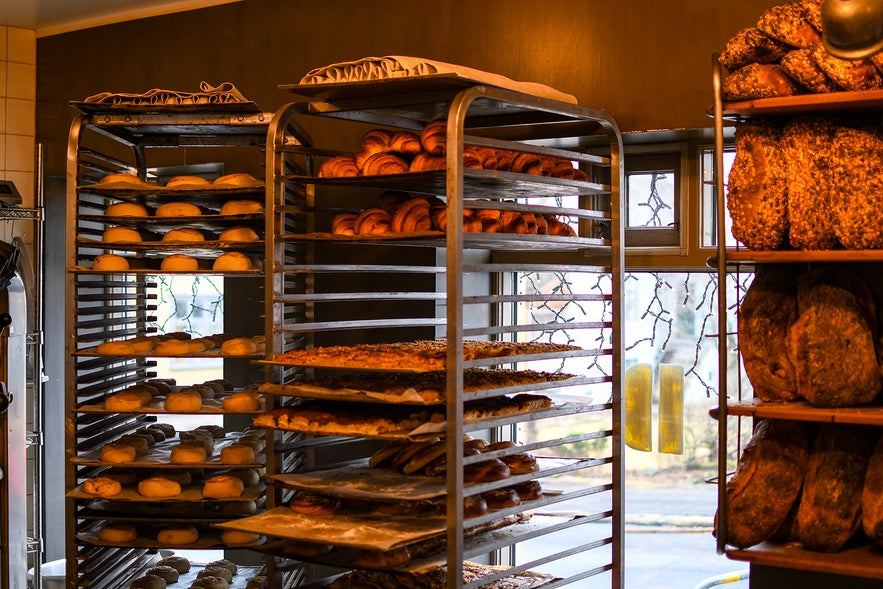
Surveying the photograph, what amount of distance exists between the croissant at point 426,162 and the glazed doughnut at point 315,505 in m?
1.06

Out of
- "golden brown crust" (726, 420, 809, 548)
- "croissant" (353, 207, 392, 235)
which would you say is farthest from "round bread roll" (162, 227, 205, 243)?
"golden brown crust" (726, 420, 809, 548)

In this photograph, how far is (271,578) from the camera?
3160mm

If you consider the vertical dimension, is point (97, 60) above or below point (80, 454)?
above

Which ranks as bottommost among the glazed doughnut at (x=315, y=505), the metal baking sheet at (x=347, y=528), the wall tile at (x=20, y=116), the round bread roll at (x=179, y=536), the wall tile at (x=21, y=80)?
the round bread roll at (x=179, y=536)

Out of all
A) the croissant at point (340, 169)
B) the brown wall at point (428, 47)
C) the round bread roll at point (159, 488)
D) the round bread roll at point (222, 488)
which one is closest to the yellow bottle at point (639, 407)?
the brown wall at point (428, 47)

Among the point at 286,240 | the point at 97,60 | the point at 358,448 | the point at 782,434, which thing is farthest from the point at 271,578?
the point at 97,60

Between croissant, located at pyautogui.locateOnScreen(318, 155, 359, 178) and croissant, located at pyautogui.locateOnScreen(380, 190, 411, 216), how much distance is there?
0.16m

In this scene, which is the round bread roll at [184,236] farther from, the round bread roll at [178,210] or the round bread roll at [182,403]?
the round bread roll at [182,403]

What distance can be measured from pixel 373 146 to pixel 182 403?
1.17 meters

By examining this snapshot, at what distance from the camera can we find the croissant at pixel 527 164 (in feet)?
9.50

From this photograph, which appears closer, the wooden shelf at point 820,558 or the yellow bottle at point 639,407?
the wooden shelf at point 820,558

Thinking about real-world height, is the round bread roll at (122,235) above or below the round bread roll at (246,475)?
above

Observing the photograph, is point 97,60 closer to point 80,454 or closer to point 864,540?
point 80,454

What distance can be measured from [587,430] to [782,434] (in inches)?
46.0
